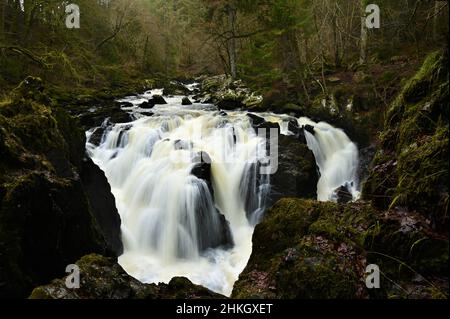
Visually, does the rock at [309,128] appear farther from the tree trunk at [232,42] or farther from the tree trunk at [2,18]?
the tree trunk at [2,18]

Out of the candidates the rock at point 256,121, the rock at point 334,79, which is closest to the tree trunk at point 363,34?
the rock at point 334,79

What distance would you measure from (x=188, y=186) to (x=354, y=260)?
6539mm

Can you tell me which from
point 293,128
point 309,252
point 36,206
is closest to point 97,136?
point 293,128

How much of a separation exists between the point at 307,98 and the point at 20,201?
14.5m

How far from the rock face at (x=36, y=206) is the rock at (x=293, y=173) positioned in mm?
5103

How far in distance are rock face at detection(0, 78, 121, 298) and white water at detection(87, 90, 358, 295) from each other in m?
1.75

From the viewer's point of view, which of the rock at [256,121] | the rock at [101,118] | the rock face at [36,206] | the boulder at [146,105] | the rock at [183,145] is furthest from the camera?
the boulder at [146,105]

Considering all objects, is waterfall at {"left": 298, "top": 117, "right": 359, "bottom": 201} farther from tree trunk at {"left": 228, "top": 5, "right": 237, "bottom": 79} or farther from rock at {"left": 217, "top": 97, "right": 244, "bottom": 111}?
tree trunk at {"left": 228, "top": 5, "right": 237, "bottom": 79}

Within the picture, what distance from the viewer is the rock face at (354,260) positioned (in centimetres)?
319

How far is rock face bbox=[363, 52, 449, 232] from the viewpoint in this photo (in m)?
3.34

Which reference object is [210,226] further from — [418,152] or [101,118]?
[101,118]

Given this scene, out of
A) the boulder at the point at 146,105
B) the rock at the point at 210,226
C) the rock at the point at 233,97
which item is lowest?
the rock at the point at 210,226

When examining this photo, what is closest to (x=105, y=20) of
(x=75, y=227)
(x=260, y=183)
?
(x=260, y=183)

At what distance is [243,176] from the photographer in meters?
11.0
